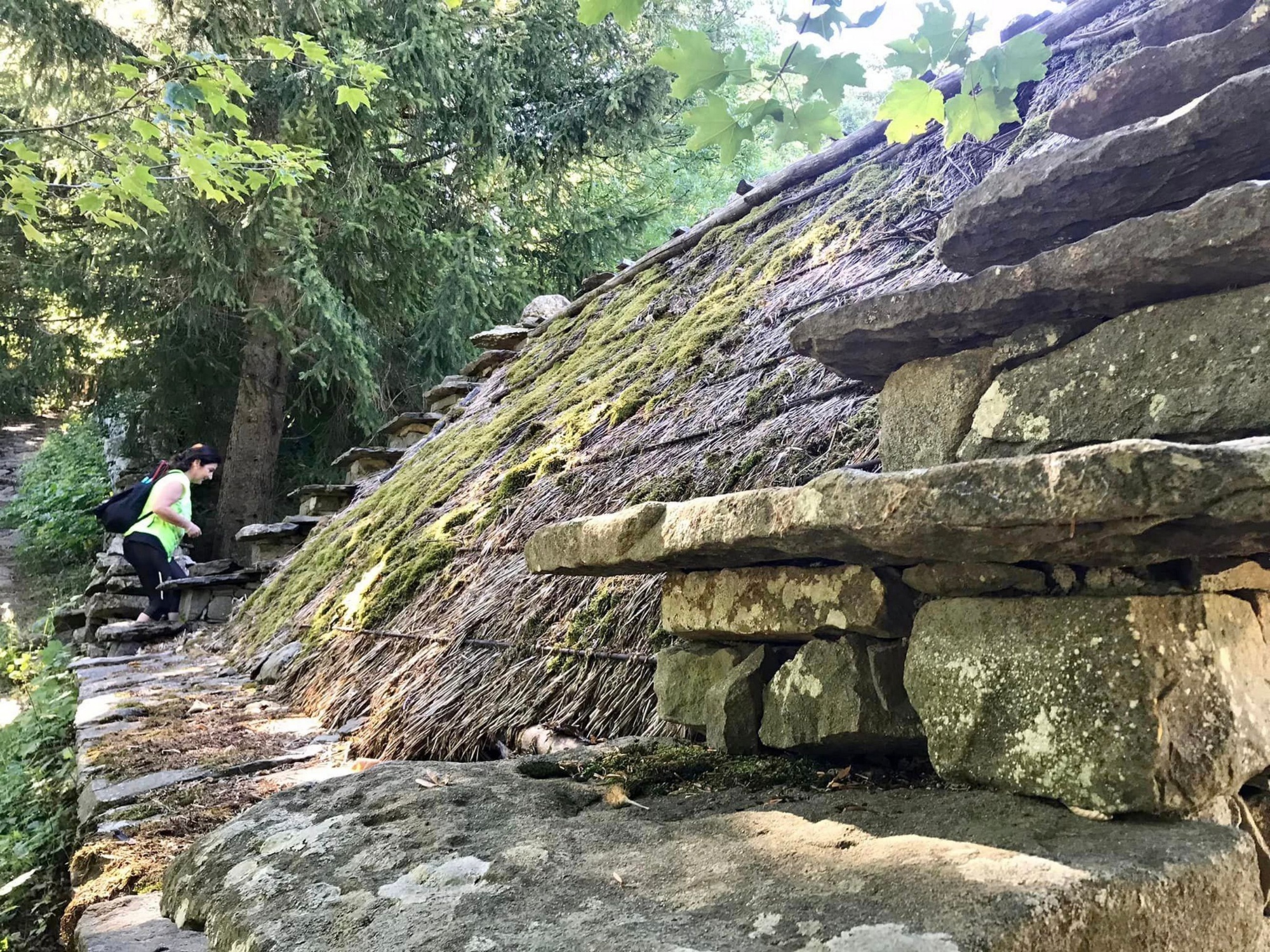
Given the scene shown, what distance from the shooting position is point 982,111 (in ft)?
5.91

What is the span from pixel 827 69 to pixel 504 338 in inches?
244

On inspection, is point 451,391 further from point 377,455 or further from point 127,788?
point 127,788

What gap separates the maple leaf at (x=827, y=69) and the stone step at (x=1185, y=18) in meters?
0.60

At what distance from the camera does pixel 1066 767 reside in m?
1.07

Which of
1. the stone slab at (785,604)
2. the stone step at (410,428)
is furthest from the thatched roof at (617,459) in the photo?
the stone step at (410,428)

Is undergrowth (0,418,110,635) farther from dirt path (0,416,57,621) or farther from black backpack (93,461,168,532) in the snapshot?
black backpack (93,461,168,532)

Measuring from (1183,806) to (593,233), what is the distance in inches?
440

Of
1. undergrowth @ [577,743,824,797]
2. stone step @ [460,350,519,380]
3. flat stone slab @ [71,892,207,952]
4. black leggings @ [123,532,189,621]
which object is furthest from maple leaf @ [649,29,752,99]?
black leggings @ [123,532,189,621]

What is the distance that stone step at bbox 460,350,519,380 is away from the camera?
7.51 m

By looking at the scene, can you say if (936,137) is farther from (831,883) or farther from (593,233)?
(593,233)

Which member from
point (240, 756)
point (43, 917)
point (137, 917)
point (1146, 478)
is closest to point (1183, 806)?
point (1146, 478)

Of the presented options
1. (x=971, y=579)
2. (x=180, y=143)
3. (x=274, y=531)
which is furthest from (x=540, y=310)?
(x=971, y=579)

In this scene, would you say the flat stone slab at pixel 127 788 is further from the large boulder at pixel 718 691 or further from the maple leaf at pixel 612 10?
the maple leaf at pixel 612 10

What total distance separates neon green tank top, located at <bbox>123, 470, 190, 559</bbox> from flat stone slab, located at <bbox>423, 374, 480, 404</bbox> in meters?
2.20
